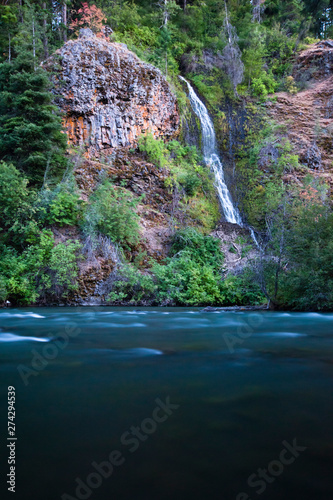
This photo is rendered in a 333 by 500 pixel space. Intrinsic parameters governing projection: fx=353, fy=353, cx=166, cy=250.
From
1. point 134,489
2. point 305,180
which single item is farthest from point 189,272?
point 134,489

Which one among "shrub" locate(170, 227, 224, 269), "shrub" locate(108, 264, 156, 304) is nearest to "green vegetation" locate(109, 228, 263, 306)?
"shrub" locate(108, 264, 156, 304)

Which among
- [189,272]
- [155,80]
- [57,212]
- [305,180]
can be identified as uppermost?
[155,80]

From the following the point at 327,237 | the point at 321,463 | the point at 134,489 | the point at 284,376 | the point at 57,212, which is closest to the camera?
the point at 134,489

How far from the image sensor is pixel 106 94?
55.6 ft

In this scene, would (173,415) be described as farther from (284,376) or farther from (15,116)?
(15,116)

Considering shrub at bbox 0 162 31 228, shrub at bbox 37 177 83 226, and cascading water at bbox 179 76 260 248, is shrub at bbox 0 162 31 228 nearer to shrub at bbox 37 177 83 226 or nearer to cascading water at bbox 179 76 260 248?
shrub at bbox 37 177 83 226

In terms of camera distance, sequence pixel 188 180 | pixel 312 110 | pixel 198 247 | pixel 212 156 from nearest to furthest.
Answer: pixel 198 247 → pixel 188 180 → pixel 212 156 → pixel 312 110

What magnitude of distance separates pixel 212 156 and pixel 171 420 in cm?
1899

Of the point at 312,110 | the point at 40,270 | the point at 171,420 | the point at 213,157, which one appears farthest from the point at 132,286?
the point at 312,110

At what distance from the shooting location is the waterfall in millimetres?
18516

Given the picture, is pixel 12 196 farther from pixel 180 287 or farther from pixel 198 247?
pixel 198 247

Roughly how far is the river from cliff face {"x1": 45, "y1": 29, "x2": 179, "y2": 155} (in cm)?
1385

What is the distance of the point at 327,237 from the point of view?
9820mm

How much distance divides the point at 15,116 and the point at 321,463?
15223 millimetres
